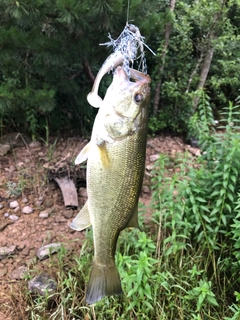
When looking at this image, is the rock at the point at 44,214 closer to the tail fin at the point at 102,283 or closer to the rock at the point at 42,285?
the rock at the point at 42,285

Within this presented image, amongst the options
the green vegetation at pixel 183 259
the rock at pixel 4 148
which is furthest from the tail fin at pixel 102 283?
the rock at pixel 4 148

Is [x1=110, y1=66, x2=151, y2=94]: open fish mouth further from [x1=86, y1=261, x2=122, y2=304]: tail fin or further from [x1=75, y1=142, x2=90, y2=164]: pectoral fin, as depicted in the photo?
[x1=86, y1=261, x2=122, y2=304]: tail fin

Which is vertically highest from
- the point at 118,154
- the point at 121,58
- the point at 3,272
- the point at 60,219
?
the point at 121,58

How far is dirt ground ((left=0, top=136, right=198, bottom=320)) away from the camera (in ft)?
10.1

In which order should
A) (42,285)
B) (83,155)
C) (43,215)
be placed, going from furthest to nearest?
(43,215) → (42,285) → (83,155)

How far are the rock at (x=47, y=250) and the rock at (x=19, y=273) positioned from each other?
0.15 m

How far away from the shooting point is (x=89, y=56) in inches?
151

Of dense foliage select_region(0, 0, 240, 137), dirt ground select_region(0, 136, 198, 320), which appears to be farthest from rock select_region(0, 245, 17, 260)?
dense foliage select_region(0, 0, 240, 137)

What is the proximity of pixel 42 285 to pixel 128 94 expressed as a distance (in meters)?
1.77

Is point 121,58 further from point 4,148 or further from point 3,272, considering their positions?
point 4,148

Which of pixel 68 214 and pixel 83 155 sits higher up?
pixel 83 155

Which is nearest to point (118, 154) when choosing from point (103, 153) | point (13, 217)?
point (103, 153)

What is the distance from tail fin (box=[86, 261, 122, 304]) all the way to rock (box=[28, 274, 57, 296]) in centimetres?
109

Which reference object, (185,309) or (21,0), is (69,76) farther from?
(185,309)
